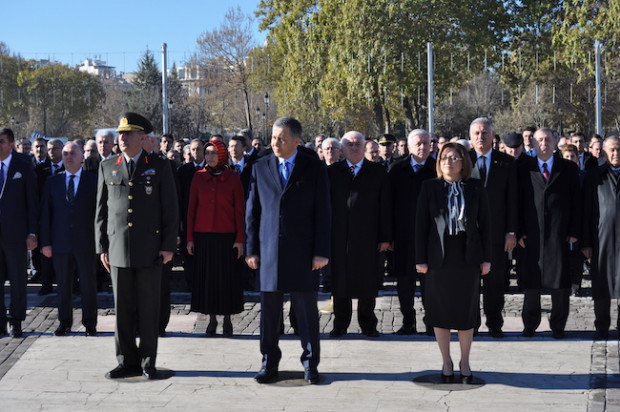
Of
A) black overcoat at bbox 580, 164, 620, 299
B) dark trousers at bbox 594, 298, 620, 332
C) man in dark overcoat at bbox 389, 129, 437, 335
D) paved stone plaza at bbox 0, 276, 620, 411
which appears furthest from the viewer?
man in dark overcoat at bbox 389, 129, 437, 335

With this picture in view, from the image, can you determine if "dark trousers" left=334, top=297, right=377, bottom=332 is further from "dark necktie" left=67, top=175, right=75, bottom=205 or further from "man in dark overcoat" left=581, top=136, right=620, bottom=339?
"dark necktie" left=67, top=175, right=75, bottom=205

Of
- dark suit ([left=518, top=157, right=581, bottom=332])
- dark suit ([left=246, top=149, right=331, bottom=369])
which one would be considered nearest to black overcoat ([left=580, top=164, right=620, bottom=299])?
dark suit ([left=518, top=157, right=581, bottom=332])

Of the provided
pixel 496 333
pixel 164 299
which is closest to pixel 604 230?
pixel 496 333

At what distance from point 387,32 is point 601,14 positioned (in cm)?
1373

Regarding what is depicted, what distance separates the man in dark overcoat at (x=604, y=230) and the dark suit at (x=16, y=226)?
5591 mm

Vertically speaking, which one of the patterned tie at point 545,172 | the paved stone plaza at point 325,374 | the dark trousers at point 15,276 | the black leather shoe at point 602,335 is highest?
the patterned tie at point 545,172

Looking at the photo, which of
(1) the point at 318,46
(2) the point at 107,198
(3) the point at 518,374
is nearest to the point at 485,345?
(3) the point at 518,374

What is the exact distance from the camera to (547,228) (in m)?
9.01

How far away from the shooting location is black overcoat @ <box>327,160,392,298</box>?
8.98 metres

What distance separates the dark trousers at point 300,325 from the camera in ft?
23.9

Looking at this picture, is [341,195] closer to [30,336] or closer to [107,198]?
[107,198]

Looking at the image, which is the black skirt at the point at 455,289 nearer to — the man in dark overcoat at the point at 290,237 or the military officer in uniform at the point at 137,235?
the man in dark overcoat at the point at 290,237

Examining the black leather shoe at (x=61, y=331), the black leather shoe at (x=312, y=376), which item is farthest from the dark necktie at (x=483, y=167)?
the black leather shoe at (x=61, y=331)

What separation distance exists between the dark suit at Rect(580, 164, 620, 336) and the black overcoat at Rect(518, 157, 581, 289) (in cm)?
14
